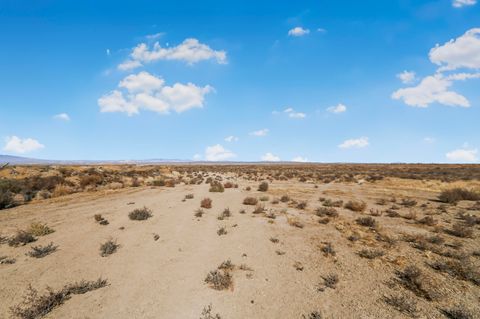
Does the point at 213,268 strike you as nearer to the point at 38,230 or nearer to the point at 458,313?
the point at 458,313

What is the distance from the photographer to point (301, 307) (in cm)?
577

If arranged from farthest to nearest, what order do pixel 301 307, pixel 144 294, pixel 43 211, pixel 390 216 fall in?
pixel 43 211 → pixel 390 216 → pixel 144 294 → pixel 301 307

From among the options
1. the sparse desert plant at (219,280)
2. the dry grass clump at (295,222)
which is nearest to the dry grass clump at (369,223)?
the dry grass clump at (295,222)

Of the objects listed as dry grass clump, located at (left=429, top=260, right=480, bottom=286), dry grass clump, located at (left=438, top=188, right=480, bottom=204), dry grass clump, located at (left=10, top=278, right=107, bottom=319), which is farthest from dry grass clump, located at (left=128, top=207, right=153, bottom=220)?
dry grass clump, located at (left=438, top=188, right=480, bottom=204)

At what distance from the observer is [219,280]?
→ 21.9ft

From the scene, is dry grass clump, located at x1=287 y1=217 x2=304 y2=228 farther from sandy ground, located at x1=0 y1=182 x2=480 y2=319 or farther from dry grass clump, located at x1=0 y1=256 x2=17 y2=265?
dry grass clump, located at x1=0 y1=256 x2=17 y2=265

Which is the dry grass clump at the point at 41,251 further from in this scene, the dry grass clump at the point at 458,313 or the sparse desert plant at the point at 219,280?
the dry grass clump at the point at 458,313

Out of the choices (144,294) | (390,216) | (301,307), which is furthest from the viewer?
(390,216)

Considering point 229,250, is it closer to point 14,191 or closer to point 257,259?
point 257,259

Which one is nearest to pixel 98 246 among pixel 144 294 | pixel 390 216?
pixel 144 294

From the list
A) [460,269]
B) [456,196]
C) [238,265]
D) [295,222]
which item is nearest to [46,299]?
[238,265]

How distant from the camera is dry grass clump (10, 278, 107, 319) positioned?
17.7ft

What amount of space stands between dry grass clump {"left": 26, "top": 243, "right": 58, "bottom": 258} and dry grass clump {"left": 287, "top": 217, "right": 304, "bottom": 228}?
30.9 feet

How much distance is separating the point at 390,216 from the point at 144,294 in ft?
42.4
